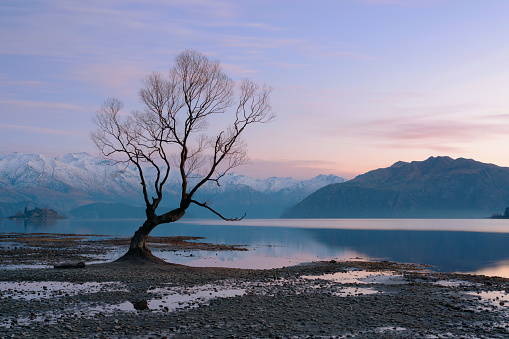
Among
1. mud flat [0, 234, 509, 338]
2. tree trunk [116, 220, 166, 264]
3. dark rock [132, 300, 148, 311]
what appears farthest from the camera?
tree trunk [116, 220, 166, 264]

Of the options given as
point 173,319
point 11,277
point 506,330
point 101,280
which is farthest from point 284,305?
point 11,277

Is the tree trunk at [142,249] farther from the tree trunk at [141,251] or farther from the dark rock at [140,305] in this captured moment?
the dark rock at [140,305]

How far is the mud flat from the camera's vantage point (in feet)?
55.5

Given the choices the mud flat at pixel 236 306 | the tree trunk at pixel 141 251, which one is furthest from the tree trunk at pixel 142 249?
the mud flat at pixel 236 306

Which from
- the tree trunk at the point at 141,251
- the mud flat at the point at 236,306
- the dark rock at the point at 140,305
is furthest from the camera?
the tree trunk at the point at 141,251

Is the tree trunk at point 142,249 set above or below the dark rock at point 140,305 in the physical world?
above

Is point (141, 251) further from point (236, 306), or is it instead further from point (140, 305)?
point (236, 306)

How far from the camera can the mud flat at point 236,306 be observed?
55.5ft

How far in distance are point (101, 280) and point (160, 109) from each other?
16308mm

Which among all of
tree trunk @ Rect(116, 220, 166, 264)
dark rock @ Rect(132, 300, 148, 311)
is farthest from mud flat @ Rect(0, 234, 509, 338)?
tree trunk @ Rect(116, 220, 166, 264)

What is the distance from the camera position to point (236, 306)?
21516mm

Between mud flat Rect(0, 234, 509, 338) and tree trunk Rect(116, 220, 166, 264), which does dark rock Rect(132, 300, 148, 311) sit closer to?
mud flat Rect(0, 234, 509, 338)

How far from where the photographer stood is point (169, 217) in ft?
133

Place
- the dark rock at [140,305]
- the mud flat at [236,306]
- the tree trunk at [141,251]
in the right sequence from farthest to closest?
the tree trunk at [141,251], the dark rock at [140,305], the mud flat at [236,306]
